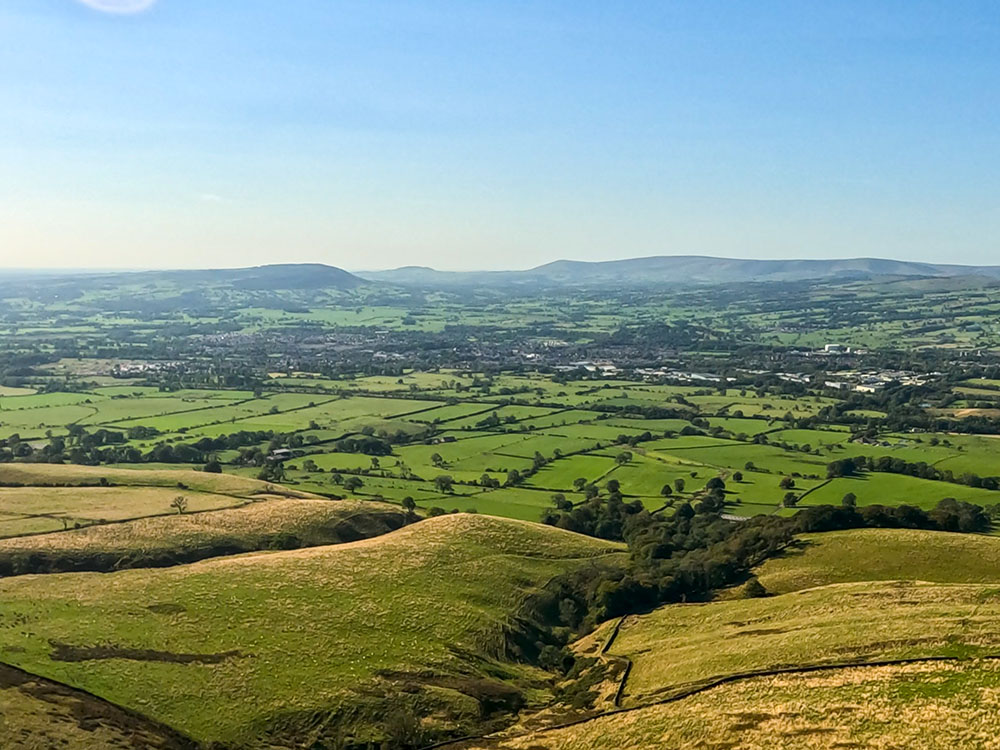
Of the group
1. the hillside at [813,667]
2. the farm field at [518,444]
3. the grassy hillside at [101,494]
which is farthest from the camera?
the farm field at [518,444]

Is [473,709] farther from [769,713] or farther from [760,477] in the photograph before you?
[760,477]

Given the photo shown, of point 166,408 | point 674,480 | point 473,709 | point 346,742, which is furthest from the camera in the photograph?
point 166,408

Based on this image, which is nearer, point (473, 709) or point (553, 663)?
point (473, 709)

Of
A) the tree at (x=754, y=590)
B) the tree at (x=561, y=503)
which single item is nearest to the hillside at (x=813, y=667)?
the tree at (x=754, y=590)

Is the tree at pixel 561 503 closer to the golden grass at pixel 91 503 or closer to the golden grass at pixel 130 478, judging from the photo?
the golden grass at pixel 130 478

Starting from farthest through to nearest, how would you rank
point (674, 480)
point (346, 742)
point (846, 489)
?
1. point (674, 480)
2. point (846, 489)
3. point (346, 742)

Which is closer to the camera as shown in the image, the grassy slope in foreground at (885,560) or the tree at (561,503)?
the grassy slope in foreground at (885,560)

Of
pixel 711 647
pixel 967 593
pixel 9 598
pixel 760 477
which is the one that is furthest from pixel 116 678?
pixel 760 477

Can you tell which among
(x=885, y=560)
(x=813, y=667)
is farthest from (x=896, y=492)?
(x=813, y=667)

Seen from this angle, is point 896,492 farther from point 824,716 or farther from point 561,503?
point 824,716
